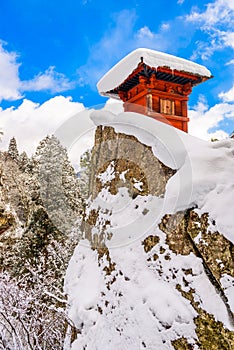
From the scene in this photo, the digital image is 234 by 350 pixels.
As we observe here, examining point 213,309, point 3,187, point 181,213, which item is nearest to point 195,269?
point 213,309

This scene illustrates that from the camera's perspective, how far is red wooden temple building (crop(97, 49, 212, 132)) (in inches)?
339

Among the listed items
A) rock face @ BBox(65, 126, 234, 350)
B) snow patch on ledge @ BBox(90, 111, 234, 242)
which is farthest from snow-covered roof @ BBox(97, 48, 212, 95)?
rock face @ BBox(65, 126, 234, 350)

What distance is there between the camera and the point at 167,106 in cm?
926

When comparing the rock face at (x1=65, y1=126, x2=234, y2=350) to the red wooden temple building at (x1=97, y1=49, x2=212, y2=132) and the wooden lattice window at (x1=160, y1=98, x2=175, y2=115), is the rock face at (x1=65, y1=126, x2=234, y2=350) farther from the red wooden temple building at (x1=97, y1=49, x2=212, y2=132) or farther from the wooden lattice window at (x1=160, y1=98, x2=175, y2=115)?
the wooden lattice window at (x1=160, y1=98, x2=175, y2=115)

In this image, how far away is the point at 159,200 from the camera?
20.4 ft

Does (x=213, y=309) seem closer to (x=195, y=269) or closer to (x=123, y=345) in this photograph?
(x=195, y=269)

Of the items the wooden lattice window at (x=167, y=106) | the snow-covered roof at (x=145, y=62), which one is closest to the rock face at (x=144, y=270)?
the wooden lattice window at (x=167, y=106)

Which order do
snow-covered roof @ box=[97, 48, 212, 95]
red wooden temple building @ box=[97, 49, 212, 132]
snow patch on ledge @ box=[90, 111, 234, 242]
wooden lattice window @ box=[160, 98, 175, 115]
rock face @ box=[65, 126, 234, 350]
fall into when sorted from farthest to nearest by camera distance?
wooden lattice window @ box=[160, 98, 175, 115] < red wooden temple building @ box=[97, 49, 212, 132] < snow-covered roof @ box=[97, 48, 212, 95] < snow patch on ledge @ box=[90, 111, 234, 242] < rock face @ box=[65, 126, 234, 350]

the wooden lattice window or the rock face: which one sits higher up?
the wooden lattice window

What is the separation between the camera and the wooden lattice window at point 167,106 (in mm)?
9156

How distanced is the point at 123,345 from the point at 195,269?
189 centimetres

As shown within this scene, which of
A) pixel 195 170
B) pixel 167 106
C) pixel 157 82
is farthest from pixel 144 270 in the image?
pixel 157 82

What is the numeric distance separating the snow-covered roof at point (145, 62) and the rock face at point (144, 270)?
2.04m

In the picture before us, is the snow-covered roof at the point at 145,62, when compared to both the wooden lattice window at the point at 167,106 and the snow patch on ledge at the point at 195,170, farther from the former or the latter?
the snow patch on ledge at the point at 195,170
